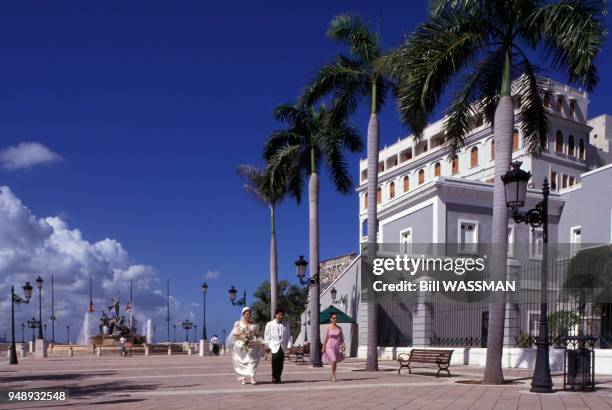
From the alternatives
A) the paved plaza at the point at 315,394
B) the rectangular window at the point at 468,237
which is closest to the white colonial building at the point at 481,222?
the rectangular window at the point at 468,237

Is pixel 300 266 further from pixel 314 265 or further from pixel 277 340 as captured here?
pixel 277 340

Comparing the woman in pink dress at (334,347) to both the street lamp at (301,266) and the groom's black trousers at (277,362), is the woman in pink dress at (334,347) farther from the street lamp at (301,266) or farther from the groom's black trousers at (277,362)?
the street lamp at (301,266)

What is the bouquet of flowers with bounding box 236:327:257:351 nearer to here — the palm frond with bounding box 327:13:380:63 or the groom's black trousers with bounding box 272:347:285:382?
the groom's black trousers with bounding box 272:347:285:382

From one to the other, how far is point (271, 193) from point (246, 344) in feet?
54.7

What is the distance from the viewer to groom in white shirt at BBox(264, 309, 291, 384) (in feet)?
48.0

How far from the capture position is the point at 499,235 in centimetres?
1513

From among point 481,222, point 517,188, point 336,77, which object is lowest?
point 481,222

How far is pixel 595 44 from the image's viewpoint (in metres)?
14.4

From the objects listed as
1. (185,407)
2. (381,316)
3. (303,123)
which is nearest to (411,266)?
(381,316)

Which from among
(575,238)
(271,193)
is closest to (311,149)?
(271,193)

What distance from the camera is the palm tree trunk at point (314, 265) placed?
23.2m

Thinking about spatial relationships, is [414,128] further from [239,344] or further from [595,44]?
[239,344]

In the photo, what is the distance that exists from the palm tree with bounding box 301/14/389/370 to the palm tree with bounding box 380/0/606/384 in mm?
4604

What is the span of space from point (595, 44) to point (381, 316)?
17.0 m
